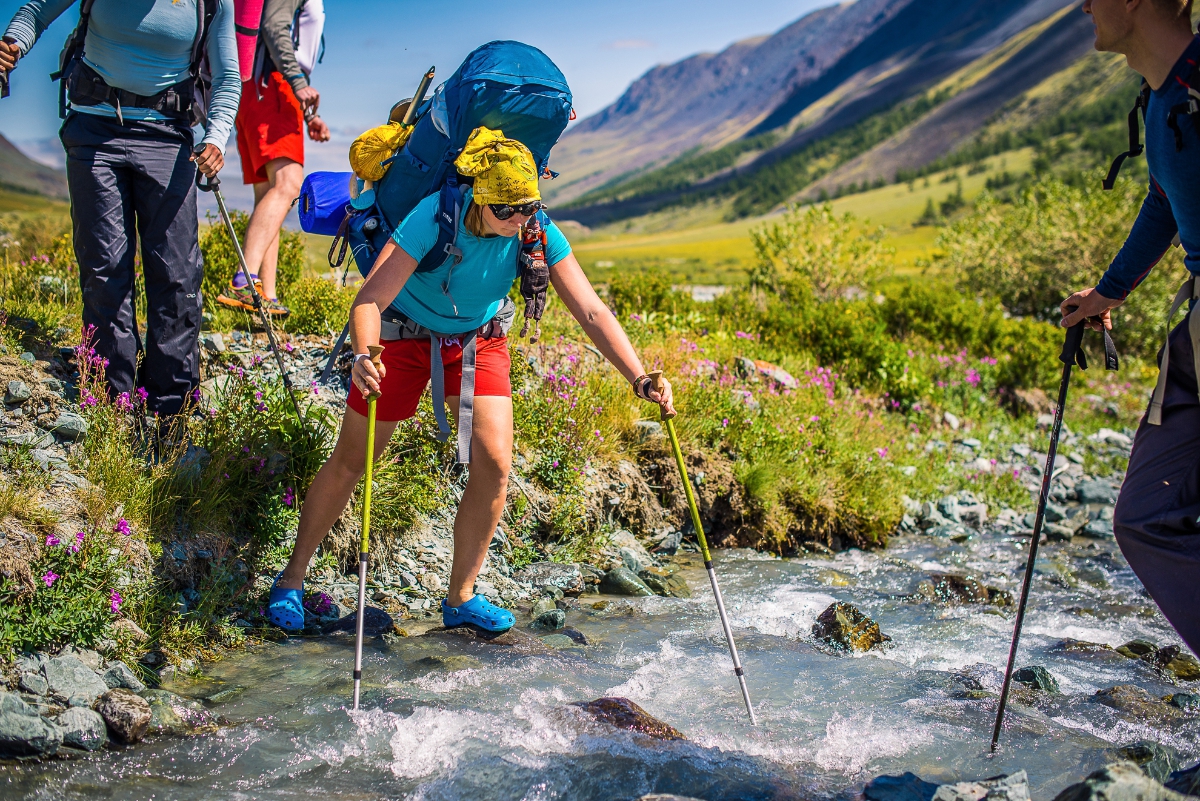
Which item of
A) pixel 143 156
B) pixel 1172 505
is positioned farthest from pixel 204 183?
pixel 1172 505

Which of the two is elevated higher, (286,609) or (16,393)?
(16,393)

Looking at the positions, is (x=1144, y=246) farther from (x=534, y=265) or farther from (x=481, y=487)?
(x=481, y=487)

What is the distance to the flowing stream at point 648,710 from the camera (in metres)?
3.52

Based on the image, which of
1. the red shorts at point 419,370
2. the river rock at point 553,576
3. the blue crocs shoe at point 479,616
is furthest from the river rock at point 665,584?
the red shorts at point 419,370

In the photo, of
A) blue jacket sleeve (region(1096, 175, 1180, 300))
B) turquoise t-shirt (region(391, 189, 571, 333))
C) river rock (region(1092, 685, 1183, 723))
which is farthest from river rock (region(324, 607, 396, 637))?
blue jacket sleeve (region(1096, 175, 1180, 300))

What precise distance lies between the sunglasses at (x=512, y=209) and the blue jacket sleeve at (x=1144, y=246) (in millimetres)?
2512

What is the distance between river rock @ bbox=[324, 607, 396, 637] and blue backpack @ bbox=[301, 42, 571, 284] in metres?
2.08

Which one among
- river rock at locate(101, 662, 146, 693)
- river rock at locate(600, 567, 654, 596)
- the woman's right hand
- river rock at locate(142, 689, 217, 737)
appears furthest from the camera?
river rock at locate(600, 567, 654, 596)

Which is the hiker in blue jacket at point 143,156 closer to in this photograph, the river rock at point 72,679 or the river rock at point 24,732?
the river rock at point 72,679

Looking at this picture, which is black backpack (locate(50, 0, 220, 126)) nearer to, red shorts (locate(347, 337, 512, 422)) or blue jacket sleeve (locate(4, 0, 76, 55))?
blue jacket sleeve (locate(4, 0, 76, 55))

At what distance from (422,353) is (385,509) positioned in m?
1.52

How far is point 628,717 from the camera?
405 cm

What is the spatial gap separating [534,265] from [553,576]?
8.80 feet

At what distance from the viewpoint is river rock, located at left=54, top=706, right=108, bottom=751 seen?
3479mm
